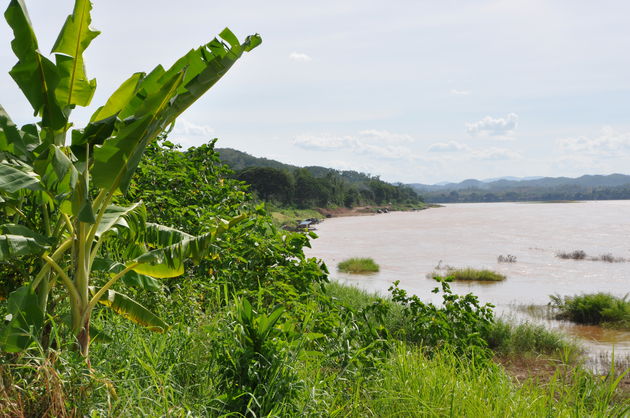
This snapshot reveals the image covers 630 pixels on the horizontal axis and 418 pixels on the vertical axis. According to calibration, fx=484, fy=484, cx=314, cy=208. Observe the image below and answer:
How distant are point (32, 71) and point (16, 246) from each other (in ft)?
4.17

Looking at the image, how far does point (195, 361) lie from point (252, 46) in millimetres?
2255

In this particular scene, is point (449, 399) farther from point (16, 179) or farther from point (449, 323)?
point (16, 179)

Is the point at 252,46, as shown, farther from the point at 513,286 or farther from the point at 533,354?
the point at 513,286

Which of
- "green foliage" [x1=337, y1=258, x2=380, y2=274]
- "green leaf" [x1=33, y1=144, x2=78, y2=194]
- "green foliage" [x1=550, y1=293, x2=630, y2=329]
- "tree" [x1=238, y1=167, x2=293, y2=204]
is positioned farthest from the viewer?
"tree" [x1=238, y1=167, x2=293, y2=204]

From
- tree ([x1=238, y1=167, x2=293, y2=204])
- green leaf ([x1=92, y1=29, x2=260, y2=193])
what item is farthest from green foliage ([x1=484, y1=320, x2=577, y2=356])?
tree ([x1=238, y1=167, x2=293, y2=204])

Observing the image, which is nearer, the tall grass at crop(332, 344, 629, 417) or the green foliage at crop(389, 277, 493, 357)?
the tall grass at crop(332, 344, 629, 417)

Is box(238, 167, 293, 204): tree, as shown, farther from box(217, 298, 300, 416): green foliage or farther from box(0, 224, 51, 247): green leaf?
box(217, 298, 300, 416): green foliage

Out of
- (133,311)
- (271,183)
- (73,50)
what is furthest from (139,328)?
(271,183)

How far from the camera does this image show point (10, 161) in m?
3.42

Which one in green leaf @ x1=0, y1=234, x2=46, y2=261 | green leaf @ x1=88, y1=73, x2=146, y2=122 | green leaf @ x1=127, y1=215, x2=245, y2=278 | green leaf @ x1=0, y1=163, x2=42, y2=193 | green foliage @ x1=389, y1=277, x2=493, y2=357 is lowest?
green foliage @ x1=389, y1=277, x2=493, y2=357

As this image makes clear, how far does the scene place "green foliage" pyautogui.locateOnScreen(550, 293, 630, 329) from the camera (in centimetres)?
1178

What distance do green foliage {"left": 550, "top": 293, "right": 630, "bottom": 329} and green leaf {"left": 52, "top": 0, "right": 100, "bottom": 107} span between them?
12530 mm

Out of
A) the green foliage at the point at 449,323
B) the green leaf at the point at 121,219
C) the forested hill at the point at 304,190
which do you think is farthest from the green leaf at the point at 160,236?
the forested hill at the point at 304,190

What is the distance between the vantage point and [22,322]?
2.91m
